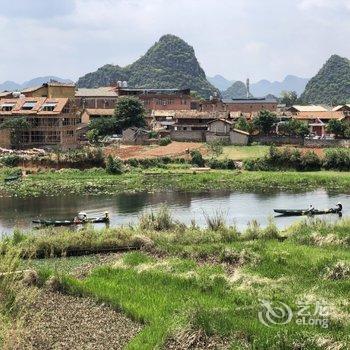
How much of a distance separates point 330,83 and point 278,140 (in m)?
88.6

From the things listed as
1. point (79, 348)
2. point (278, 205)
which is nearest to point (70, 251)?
point (79, 348)

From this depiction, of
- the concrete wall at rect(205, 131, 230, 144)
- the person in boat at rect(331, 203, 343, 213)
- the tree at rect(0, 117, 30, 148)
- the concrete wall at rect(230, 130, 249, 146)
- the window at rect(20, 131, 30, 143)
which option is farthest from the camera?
the concrete wall at rect(205, 131, 230, 144)

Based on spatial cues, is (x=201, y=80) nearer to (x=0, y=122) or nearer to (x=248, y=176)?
(x=0, y=122)

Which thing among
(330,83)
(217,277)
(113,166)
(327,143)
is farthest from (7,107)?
(330,83)

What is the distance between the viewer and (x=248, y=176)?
1966 inches

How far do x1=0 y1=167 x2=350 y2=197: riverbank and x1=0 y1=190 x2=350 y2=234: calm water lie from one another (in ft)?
7.52

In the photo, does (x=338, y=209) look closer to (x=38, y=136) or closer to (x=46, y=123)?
(x=46, y=123)

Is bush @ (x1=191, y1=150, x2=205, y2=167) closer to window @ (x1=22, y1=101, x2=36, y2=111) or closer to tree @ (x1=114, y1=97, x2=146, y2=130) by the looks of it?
tree @ (x1=114, y1=97, x2=146, y2=130)

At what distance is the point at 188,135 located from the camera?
65688 mm

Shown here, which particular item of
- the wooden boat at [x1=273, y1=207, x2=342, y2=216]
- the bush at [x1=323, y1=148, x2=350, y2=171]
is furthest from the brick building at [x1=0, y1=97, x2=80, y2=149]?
the wooden boat at [x1=273, y1=207, x2=342, y2=216]

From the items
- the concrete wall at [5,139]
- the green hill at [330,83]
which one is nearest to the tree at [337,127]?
the concrete wall at [5,139]

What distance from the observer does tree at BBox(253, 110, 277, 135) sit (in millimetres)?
63591

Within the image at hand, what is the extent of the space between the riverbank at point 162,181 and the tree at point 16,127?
1019 centimetres

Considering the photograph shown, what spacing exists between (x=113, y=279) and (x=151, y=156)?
1416 inches
